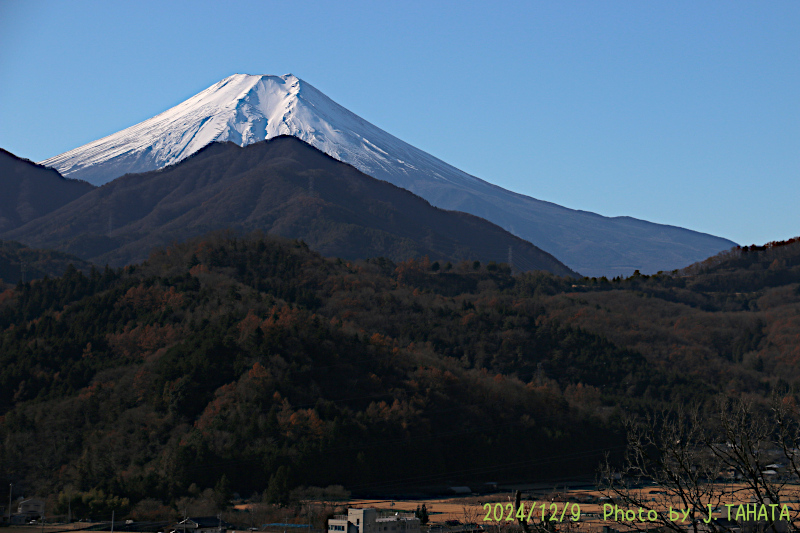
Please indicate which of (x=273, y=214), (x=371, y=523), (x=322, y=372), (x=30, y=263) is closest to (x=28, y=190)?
(x=273, y=214)

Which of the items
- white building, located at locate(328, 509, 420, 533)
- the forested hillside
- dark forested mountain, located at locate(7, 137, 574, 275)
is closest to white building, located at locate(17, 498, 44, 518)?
the forested hillside

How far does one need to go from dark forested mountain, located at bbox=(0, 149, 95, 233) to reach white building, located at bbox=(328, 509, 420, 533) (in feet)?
483

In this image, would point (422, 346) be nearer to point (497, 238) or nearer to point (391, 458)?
point (391, 458)

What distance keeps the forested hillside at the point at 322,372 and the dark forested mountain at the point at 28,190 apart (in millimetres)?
93898

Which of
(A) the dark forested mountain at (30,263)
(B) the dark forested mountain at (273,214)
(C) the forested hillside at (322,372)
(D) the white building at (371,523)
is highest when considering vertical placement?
(B) the dark forested mountain at (273,214)

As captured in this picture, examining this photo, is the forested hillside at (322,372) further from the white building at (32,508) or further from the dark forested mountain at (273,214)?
the dark forested mountain at (273,214)

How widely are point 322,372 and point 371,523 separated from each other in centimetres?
3207

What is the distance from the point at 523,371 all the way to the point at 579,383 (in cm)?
595

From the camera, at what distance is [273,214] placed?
479 ft

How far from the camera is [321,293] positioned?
8856 cm

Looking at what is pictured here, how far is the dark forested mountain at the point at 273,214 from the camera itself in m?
138

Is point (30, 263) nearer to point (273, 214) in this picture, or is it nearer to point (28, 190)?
point (273, 214)

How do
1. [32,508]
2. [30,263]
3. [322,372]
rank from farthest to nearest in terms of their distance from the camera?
1. [30,263]
2. [322,372]
3. [32,508]

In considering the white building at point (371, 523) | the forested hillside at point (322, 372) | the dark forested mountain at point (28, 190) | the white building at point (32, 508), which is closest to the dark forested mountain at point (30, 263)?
the forested hillside at point (322, 372)
